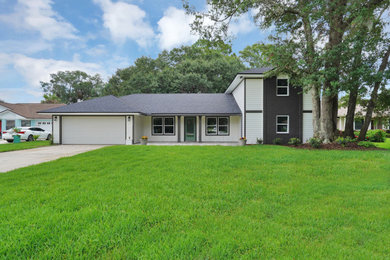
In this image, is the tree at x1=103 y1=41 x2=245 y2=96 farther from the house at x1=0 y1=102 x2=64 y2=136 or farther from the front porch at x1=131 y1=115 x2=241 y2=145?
the house at x1=0 y1=102 x2=64 y2=136

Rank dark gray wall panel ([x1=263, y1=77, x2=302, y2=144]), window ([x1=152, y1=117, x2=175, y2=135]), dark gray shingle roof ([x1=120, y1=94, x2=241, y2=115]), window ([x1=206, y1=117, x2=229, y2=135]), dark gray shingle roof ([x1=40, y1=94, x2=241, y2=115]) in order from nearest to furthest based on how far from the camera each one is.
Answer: dark gray wall panel ([x1=263, y1=77, x2=302, y2=144]) < dark gray shingle roof ([x1=40, y1=94, x2=241, y2=115]) < dark gray shingle roof ([x1=120, y1=94, x2=241, y2=115]) < window ([x1=206, y1=117, x2=229, y2=135]) < window ([x1=152, y1=117, x2=175, y2=135])

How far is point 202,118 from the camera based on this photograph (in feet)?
52.4

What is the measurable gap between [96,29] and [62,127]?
32.7ft

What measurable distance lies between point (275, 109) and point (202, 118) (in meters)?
5.81

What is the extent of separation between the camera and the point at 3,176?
5199 millimetres

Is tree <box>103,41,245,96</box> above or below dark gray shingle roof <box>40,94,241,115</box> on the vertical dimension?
above

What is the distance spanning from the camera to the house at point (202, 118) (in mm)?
13180

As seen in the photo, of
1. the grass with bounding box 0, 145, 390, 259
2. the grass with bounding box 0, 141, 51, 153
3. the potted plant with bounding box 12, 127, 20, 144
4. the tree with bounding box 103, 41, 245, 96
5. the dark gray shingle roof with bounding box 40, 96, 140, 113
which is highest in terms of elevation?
the tree with bounding box 103, 41, 245, 96

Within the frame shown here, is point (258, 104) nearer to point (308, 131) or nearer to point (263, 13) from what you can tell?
point (308, 131)

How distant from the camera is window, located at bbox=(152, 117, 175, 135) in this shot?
16172 millimetres

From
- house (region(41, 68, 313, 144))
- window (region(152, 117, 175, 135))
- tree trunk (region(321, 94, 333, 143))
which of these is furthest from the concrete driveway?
tree trunk (region(321, 94, 333, 143))

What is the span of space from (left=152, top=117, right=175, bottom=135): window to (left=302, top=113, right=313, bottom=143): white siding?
33.2 feet

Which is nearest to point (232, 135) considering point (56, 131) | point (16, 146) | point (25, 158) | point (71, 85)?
point (25, 158)

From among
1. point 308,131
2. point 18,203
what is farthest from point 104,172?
point 308,131
